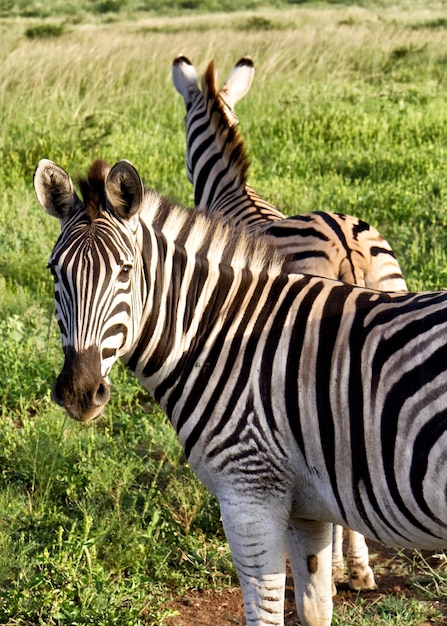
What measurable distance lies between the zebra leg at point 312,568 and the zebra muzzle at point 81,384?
3.05ft

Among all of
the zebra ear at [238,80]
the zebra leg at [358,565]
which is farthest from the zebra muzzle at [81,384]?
the zebra ear at [238,80]

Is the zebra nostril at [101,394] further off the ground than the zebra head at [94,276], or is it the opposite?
the zebra head at [94,276]

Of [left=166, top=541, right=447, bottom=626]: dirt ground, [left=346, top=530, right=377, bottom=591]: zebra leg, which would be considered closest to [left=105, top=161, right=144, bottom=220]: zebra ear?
[left=166, top=541, right=447, bottom=626]: dirt ground

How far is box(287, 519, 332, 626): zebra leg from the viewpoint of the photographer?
3102 mm

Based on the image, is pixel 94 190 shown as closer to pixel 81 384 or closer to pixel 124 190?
pixel 124 190

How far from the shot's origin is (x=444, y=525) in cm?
248

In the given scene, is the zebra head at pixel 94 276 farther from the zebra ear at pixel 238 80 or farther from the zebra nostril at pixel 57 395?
the zebra ear at pixel 238 80

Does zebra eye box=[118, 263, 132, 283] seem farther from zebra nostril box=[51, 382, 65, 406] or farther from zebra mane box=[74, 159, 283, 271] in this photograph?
zebra nostril box=[51, 382, 65, 406]

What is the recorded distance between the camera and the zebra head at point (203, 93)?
5.85m

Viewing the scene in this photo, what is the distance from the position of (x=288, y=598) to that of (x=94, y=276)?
6.16 feet

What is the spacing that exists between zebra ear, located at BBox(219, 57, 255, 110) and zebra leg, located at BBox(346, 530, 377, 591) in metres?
3.85

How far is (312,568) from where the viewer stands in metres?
3.16

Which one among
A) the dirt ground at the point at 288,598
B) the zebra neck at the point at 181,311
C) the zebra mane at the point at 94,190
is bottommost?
the dirt ground at the point at 288,598

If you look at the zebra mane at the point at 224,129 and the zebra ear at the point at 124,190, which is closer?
the zebra ear at the point at 124,190
